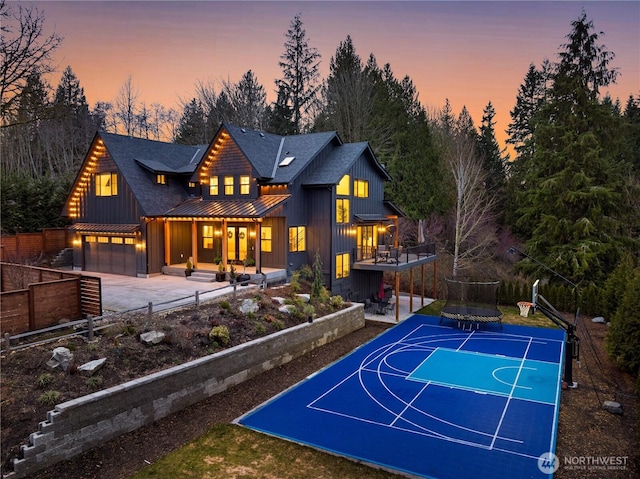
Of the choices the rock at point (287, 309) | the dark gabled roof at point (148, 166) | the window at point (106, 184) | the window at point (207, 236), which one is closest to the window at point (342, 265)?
the rock at point (287, 309)

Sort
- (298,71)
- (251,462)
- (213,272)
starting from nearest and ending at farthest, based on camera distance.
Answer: (251,462), (213,272), (298,71)

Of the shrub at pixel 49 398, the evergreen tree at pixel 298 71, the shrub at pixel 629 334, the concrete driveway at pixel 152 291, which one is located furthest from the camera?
the evergreen tree at pixel 298 71

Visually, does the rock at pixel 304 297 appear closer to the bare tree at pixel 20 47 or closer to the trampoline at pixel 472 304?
the trampoline at pixel 472 304

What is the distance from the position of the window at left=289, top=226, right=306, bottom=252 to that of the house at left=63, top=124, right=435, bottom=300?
5 cm

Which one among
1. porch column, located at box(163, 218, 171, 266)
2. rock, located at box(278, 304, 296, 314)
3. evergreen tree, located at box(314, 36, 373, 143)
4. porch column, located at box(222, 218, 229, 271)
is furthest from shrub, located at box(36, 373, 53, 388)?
evergreen tree, located at box(314, 36, 373, 143)

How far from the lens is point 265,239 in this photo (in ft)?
73.2

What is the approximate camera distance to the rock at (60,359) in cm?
944

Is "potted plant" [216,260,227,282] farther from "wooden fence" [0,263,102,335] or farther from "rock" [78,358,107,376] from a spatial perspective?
"rock" [78,358,107,376]

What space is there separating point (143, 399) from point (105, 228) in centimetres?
1631

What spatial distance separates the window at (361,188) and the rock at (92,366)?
16652mm

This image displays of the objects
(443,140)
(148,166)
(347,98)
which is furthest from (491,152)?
(148,166)

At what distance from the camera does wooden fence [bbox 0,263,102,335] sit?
1145 centimetres

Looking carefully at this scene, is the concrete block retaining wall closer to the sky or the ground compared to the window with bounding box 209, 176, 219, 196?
closer to the ground

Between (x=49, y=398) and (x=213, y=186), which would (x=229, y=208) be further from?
(x=49, y=398)
